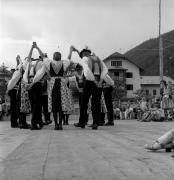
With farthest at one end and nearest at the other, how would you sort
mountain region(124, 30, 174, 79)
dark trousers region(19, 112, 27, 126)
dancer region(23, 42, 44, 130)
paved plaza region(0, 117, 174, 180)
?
mountain region(124, 30, 174, 79), dark trousers region(19, 112, 27, 126), dancer region(23, 42, 44, 130), paved plaza region(0, 117, 174, 180)

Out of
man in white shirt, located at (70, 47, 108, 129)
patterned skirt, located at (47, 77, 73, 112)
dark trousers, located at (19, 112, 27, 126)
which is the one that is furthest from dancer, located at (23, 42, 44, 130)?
man in white shirt, located at (70, 47, 108, 129)

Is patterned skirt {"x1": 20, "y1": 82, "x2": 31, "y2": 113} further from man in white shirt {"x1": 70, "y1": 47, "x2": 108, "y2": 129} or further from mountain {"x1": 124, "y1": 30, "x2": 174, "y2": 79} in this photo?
mountain {"x1": 124, "y1": 30, "x2": 174, "y2": 79}

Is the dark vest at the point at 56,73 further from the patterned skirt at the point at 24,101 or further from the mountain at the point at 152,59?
the mountain at the point at 152,59

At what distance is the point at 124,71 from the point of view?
10644 cm

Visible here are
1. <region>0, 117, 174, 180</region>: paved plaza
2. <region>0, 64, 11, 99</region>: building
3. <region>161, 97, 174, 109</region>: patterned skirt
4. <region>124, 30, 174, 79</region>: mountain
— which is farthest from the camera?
<region>124, 30, 174, 79</region>: mountain

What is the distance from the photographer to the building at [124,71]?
10488 centimetres

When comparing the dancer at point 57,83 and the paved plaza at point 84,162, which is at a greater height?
the dancer at point 57,83

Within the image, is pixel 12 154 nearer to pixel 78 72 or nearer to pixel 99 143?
pixel 99 143

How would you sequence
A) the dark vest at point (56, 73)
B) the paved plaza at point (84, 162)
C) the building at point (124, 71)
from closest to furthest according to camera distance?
the paved plaza at point (84, 162)
the dark vest at point (56, 73)
the building at point (124, 71)

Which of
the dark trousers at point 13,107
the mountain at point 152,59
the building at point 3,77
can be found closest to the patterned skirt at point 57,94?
the dark trousers at point 13,107

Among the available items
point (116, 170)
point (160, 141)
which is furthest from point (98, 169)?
point (160, 141)

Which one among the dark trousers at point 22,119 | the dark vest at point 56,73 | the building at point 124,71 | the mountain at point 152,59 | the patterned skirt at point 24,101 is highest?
the mountain at point 152,59

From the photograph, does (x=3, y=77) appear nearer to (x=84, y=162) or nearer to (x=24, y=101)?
(x=24, y=101)

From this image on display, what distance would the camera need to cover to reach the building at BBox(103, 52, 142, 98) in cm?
10488
